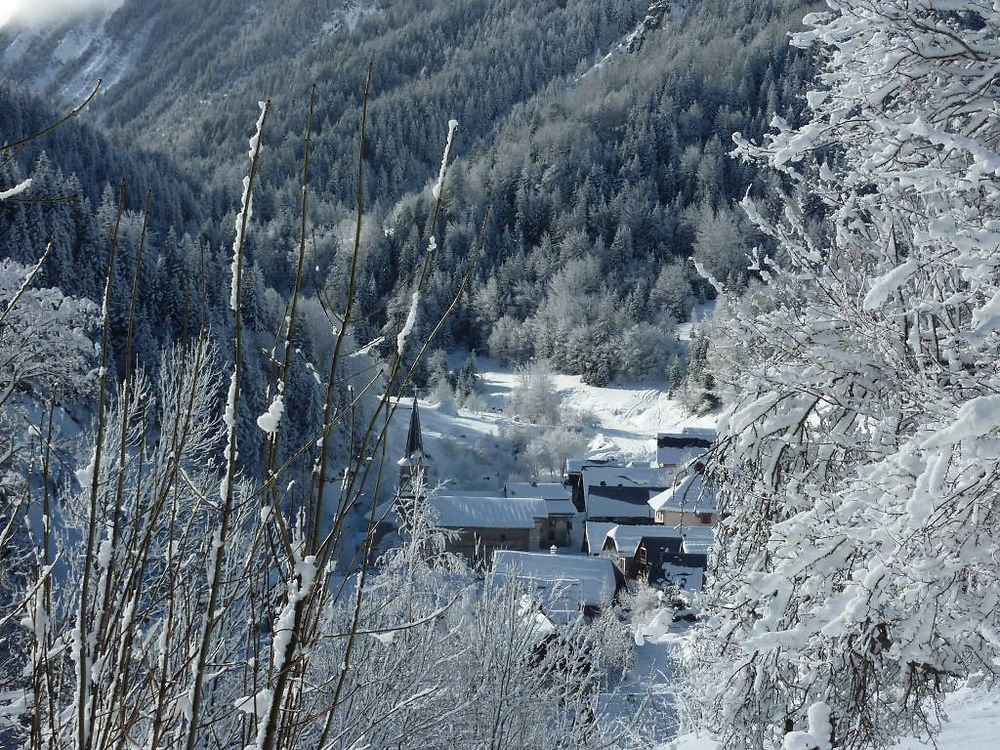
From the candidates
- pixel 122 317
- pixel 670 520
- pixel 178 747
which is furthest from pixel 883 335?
pixel 670 520

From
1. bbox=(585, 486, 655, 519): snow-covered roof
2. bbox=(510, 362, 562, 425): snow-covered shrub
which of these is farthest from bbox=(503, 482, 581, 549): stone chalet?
bbox=(510, 362, 562, 425): snow-covered shrub

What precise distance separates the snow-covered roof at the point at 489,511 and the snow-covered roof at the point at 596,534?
2316mm

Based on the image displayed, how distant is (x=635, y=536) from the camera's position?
30.2m

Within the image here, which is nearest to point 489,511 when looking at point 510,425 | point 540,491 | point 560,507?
point 560,507

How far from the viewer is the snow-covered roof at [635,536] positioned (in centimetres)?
2908

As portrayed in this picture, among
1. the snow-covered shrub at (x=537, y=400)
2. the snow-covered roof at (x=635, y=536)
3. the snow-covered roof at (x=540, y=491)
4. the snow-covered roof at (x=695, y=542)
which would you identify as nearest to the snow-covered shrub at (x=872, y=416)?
the snow-covered roof at (x=695, y=542)

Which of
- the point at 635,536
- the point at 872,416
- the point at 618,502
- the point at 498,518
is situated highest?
the point at 872,416

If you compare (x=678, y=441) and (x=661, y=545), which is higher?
(x=661, y=545)

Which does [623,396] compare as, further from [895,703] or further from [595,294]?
[895,703]

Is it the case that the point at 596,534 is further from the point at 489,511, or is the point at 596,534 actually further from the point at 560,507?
the point at 489,511

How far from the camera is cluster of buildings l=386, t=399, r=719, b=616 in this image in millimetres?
25094

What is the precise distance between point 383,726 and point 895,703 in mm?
4460

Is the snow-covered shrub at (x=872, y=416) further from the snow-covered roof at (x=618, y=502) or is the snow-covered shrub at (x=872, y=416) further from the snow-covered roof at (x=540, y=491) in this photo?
the snow-covered roof at (x=618, y=502)

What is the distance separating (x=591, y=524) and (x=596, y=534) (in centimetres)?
103
